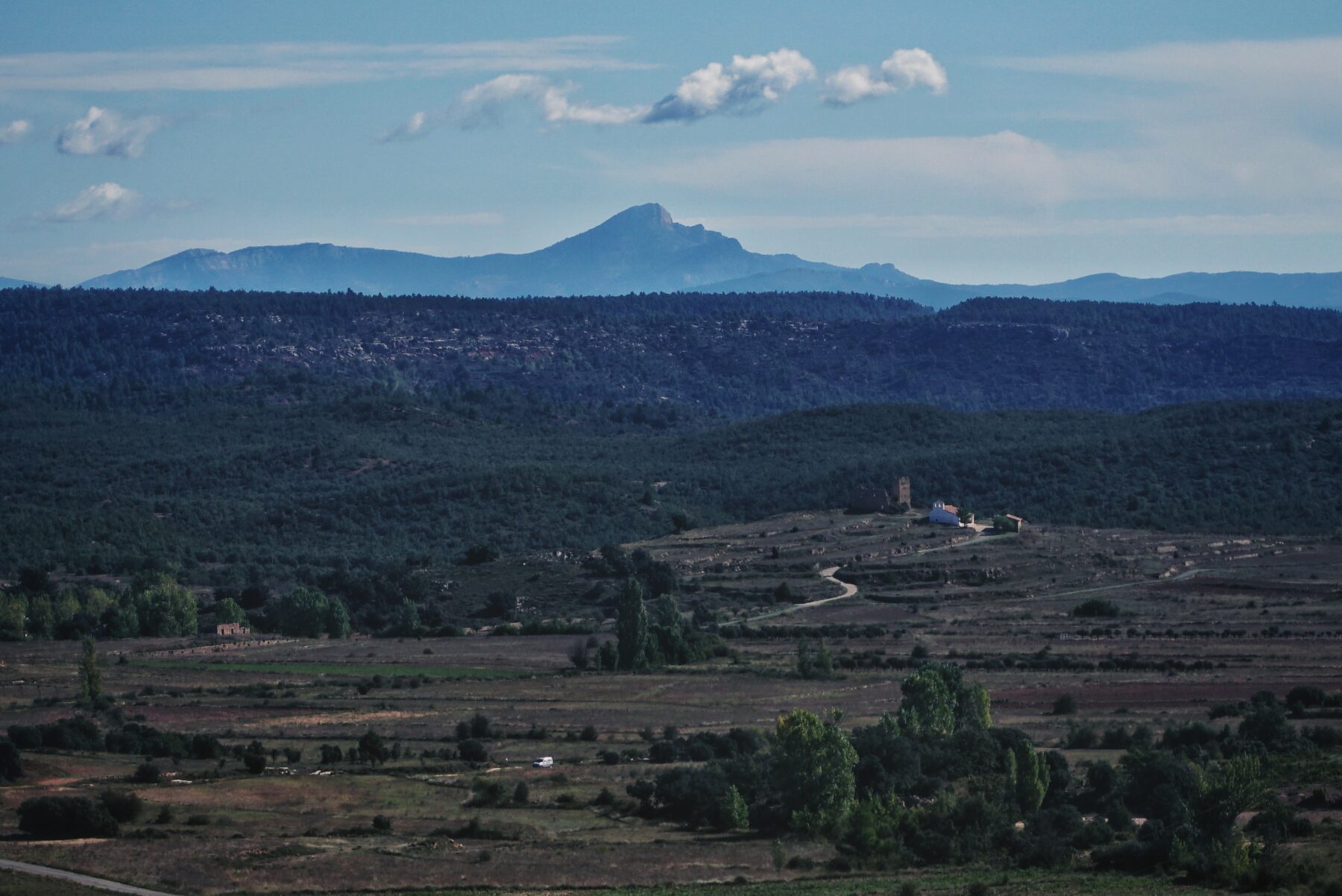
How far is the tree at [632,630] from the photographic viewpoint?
223ft

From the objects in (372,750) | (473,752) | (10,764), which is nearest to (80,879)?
(10,764)

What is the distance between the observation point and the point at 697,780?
42.8m

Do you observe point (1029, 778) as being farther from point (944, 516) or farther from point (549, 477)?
point (549, 477)

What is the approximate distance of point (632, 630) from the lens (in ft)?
225

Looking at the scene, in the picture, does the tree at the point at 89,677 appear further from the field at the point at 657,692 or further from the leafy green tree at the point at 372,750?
the leafy green tree at the point at 372,750

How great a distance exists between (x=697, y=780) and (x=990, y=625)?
120 feet

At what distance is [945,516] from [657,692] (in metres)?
43.1

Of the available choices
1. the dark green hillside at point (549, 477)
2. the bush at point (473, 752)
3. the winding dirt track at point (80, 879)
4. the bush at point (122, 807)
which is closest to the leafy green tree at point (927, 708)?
the bush at point (473, 752)

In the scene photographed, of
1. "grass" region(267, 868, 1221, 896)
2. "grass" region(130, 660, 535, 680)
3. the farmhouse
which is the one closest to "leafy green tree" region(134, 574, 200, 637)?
"grass" region(130, 660, 535, 680)

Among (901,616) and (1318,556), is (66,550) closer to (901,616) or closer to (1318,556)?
(901,616)

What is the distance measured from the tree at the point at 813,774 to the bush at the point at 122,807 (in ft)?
44.2

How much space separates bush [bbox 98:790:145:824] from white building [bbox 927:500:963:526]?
6662cm

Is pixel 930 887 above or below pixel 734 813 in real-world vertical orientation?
A: below

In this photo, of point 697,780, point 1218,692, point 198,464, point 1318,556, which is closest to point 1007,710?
point 1218,692
